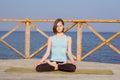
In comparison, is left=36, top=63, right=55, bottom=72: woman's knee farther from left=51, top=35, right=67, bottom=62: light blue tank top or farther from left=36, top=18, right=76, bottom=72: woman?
left=51, top=35, right=67, bottom=62: light blue tank top

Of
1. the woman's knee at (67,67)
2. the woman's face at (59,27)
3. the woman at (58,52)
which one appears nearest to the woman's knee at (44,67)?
the woman at (58,52)

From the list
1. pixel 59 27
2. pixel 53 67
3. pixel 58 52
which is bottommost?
pixel 53 67

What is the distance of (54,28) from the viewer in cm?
646

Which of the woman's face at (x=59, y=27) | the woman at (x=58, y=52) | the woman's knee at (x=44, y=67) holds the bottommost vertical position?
the woman's knee at (x=44, y=67)

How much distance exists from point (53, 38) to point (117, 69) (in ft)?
4.81

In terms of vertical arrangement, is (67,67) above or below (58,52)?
below

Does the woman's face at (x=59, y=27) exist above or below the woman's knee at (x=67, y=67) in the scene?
above

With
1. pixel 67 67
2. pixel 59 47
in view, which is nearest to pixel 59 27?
pixel 59 47

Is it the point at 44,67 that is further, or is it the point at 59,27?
the point at 44,67

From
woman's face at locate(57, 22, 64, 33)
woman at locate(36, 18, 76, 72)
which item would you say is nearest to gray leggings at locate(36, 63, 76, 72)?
woman at locate(36, 18, 76, 72)

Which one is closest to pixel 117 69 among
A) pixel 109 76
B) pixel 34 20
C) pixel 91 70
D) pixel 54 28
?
pixel 91 70

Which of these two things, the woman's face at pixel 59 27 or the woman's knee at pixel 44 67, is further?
the woman's knee at pixel 44 67

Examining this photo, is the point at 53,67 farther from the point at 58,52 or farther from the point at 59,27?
the point at 59,27

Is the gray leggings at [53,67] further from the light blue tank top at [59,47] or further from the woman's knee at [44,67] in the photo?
the light blue tank top at [59,47]
